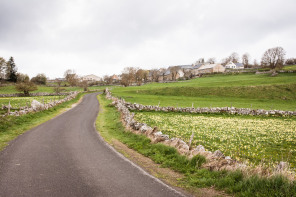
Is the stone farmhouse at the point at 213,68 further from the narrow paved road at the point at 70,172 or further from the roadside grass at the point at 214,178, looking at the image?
the narrow paved road at the point at 70,172

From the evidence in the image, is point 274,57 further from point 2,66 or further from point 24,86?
point 2,66

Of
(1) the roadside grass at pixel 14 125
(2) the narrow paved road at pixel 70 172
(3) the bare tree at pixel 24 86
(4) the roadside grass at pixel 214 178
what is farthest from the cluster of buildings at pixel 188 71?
(2) the narrow paved road at pixel 70 172

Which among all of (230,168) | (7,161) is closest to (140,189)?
(230,168)

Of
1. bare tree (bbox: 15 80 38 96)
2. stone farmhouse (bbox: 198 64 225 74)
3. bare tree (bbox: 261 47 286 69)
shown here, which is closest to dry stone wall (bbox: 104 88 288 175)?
bare tree (bbox: 15 80 38 96)

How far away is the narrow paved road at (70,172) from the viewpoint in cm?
640

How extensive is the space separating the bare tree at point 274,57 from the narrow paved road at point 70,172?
110 metres

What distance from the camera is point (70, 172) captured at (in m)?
7.92

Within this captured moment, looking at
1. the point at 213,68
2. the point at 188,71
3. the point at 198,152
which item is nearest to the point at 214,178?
the point at 198,152

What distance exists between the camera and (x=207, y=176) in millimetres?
7512

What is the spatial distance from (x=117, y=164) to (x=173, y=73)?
129734 millimetres

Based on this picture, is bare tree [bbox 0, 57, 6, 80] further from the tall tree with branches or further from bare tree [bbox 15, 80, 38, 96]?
bare tree [bbox 15, 80, 38, 96]

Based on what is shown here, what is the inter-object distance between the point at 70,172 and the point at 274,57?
11820 cm

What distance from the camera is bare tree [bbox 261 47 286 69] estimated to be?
93.8 metres

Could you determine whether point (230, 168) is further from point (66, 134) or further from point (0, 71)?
point (0, 71)
